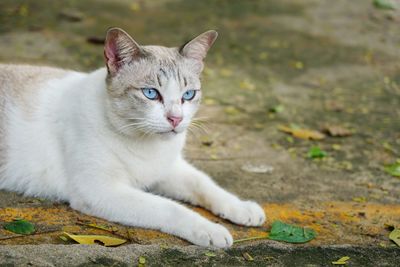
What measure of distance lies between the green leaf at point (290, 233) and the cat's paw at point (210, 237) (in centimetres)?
35

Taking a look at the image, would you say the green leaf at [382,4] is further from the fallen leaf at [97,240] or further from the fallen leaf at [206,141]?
the fallen leaf at [97,240]

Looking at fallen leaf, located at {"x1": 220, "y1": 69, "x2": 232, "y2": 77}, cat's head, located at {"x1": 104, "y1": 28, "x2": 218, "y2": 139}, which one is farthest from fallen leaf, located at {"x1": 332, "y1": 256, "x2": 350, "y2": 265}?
fallen leaf, located at {"x1": 220, "y1": 69, "x2": 232, "y2": 77}

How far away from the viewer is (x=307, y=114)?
20.2 feet

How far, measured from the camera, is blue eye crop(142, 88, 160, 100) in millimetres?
3840

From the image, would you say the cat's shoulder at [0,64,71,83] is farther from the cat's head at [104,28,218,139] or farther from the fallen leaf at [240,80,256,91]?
the fallen leaf at [240,80,256,91]

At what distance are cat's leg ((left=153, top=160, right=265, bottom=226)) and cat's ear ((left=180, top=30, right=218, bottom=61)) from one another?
782 millimetres

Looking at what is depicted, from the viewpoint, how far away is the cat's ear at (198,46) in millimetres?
4055

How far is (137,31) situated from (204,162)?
3.36m

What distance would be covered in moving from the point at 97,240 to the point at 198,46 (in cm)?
139

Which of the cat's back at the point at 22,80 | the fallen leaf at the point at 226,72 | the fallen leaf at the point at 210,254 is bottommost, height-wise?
the fallen leaf at the point at 210,254

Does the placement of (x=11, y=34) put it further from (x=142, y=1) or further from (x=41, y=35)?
(x=142, y=1)

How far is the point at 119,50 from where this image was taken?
385 centimetres

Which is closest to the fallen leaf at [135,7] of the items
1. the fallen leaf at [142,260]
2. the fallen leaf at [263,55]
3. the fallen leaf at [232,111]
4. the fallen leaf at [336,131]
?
the fallen leaf at [263,55]

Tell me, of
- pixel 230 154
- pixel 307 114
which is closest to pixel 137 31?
pixel 307 114
